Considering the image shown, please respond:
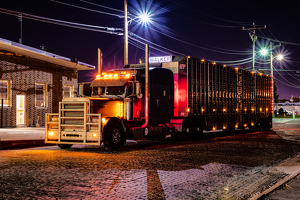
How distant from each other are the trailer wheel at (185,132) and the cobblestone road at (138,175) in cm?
485

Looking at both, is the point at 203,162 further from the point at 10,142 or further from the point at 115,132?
the point at 10,142

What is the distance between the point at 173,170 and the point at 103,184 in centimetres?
236

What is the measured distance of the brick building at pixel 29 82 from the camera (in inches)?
966

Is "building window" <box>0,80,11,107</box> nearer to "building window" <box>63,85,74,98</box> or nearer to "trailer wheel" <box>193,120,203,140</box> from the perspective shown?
"building window" <box>63,85,74,98</box>

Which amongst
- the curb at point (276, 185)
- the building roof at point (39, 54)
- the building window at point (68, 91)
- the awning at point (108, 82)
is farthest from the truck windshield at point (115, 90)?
the building window at point (68, 91)

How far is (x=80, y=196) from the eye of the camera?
6457mm

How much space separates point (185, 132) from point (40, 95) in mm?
14416

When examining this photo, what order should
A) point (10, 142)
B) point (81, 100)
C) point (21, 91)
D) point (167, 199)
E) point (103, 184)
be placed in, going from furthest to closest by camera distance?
point (21, 91) < point (10, 142) < point (81, 100) < point (103, 184) < point (167, 199)

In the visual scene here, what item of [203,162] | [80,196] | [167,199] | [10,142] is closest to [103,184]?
[80,196]

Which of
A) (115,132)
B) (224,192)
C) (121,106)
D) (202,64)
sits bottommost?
(224,192)

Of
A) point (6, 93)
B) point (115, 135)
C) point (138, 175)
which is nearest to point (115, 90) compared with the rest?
point (115, 135)

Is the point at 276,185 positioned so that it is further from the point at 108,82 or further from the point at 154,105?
the point at 108,82

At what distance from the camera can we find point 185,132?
58.3ft

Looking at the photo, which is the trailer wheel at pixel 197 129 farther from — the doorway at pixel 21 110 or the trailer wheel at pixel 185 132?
the doorway at pixel 21 110
